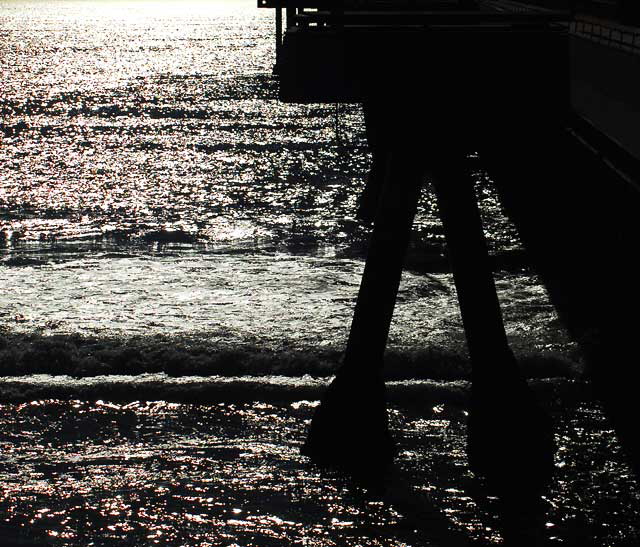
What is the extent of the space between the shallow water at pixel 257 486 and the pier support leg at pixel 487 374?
0.15 metres

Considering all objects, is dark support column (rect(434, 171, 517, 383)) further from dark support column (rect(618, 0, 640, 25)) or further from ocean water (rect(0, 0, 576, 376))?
dark support column (rect(618, 0, 640, 25))

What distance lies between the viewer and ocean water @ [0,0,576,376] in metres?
7.99

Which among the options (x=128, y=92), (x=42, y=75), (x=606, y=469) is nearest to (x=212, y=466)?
(x=606, y=469)

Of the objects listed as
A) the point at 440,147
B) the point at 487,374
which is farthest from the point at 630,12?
the point at 487,374

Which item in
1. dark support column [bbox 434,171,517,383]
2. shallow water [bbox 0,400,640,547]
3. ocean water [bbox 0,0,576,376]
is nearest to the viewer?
shallow water [bbox 0,400,640,547]

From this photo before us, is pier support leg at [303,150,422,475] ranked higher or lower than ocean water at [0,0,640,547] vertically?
higher

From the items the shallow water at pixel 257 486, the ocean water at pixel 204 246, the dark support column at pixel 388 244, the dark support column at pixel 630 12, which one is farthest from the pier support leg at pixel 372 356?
the dark support column at pixel 630 12

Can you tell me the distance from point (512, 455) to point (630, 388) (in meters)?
1.78

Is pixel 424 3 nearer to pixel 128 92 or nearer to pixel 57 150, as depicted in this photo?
pixel 57 150

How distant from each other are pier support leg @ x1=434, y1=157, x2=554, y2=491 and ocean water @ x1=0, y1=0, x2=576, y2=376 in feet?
6.06

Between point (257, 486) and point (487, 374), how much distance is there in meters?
1.35

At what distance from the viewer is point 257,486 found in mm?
5316

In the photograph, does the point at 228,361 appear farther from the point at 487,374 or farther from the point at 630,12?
the point at 630,12

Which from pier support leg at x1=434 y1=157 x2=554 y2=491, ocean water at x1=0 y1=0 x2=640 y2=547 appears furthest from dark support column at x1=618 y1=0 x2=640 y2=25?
pier support leg at x1=434 y1=157 x2=554 y2=491
